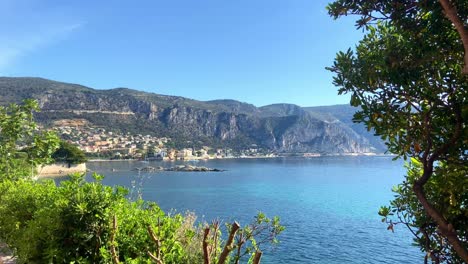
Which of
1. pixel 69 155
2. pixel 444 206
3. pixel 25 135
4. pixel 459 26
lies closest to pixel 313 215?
pixel 25 135

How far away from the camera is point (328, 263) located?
25.0 meters

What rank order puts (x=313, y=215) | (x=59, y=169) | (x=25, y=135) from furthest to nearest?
(x=59, y=169), (x=313, y=215), (x=25, y=135)

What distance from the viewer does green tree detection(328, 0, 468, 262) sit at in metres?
4.29

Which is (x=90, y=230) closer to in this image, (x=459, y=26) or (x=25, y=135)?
(x=459, y=26)

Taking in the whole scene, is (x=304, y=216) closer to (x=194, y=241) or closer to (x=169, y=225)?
(x=194, y=241)

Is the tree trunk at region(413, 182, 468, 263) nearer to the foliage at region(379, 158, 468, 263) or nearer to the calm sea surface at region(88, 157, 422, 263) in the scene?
the foliage at region(379, 158, 468, 263)

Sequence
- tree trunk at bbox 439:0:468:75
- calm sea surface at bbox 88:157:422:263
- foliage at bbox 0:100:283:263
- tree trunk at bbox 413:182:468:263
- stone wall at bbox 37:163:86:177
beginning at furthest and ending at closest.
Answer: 1. stone wall at bbox 37:163:86:177
2. calm sea surface at bbox 88:157:422:263
3. foliage at bbox 0:100:283:263
4. tree trunk at bbox 413:182:468:263
5. tree trunk at bbox 439:0:468:75

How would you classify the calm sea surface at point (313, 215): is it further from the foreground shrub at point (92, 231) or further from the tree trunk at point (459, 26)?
the tree trunk at point (459, 26)

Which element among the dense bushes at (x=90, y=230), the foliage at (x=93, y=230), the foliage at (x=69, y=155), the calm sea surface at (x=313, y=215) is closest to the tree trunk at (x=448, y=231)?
the foliage at (x=93, y=230)

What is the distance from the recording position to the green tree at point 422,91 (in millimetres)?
4293

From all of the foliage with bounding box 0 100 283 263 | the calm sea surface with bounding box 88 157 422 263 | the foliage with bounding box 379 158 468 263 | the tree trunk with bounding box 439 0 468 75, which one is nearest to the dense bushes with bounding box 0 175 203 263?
the foliage with bounding box 0 100 283 263

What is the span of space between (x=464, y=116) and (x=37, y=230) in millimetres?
5667

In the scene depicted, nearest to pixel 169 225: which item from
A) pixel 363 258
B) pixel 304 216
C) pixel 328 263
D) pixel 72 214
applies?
pixel 72 214

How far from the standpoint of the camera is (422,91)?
4594 mm
